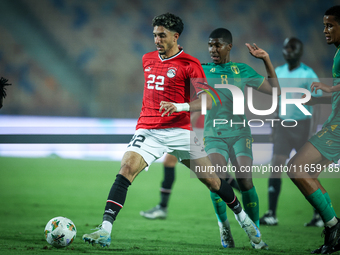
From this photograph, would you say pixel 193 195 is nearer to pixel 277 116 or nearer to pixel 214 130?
pixel 277 116

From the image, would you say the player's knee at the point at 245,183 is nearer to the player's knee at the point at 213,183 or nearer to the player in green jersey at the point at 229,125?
the player in green jersey at the point at 229,125

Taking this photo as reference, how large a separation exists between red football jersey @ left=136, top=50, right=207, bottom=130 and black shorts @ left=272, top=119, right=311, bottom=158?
199cm

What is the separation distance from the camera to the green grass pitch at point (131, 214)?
3.24m

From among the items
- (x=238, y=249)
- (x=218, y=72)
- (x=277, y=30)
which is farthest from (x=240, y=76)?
(x=277, y=30)

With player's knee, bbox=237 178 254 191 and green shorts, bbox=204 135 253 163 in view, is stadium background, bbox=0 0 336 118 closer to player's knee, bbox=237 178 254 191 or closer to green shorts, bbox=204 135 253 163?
green shorts, bbox=204 135 253 163

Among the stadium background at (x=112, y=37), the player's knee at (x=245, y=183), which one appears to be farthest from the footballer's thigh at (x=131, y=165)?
the stadium background at (x=112, y=37)

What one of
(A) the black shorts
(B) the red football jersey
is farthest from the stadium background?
(B) the red football jersey

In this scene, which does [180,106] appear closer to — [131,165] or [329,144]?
[131,165]

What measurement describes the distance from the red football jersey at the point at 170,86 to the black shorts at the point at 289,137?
199cm

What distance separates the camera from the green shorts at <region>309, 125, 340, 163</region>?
10.2 ft

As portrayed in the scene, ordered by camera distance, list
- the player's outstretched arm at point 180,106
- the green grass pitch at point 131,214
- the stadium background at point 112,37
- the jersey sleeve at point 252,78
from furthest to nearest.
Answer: the stadium background at point 112,37
the jersey sleeve at point 252,78
the green grass pitch at point 131,214
the player's outstretched arm at point 180,106

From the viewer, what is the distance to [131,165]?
2.91 m

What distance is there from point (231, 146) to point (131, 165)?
3.44 feet

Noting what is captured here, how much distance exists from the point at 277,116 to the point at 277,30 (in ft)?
31.4
